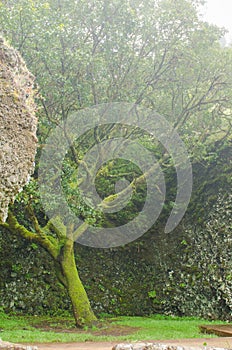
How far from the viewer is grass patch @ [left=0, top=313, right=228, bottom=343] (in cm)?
753

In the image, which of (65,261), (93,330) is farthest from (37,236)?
(93,330)

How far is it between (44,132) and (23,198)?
2.16 meters

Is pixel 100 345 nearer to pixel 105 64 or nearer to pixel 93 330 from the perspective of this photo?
pixel 93 330

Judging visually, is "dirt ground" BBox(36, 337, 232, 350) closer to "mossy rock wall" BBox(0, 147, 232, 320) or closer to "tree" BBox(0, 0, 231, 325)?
"tree" BBox(0, 0, 231, 325)

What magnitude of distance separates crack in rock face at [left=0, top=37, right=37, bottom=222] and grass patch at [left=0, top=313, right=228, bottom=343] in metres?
3.52

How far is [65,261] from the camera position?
31.9ft

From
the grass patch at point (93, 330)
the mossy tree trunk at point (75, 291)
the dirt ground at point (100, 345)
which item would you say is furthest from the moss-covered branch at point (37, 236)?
the dirt ground at point (100, 345)

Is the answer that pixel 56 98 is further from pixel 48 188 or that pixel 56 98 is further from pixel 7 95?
pixel 7 95

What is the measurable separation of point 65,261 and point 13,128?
5.66 m

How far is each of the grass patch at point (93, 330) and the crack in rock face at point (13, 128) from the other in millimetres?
3522

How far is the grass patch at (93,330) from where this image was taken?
7.53 meters

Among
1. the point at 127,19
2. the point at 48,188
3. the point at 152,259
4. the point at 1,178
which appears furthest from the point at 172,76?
the point at 1,178

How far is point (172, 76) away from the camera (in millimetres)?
10344

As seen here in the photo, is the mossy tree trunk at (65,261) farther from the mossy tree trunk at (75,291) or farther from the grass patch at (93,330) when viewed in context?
the grass patch at (93,330)
